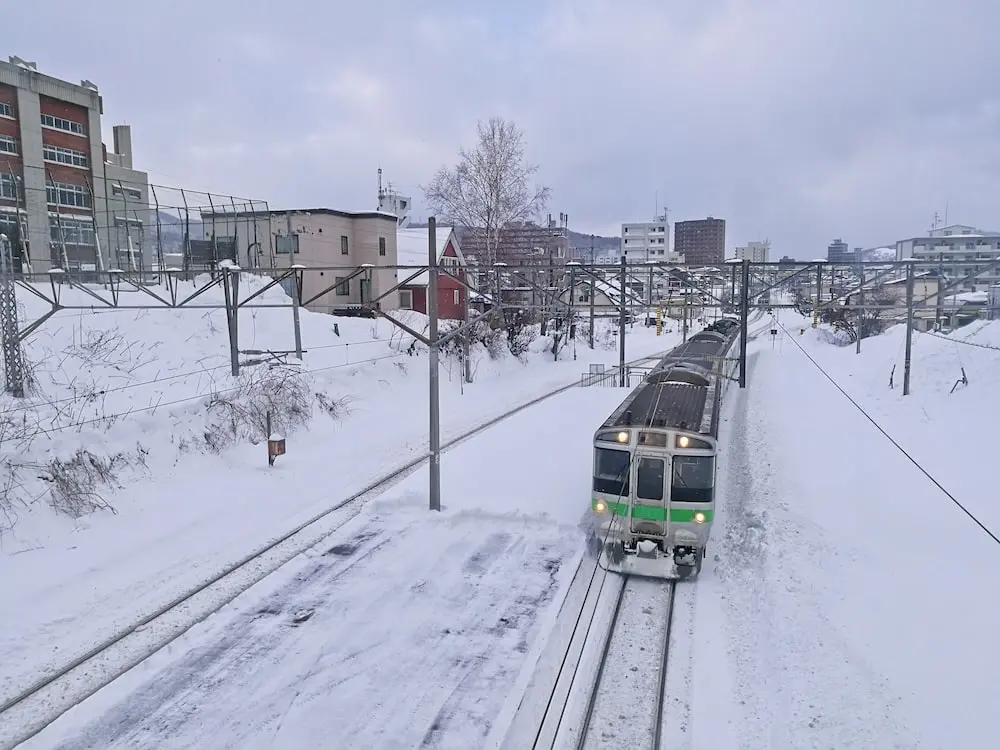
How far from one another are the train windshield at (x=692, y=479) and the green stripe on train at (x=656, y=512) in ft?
0.52

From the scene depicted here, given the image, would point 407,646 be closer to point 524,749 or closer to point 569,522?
point 524,749

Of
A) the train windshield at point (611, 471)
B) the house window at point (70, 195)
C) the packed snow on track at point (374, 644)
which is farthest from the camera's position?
the house window at point (70, 195)

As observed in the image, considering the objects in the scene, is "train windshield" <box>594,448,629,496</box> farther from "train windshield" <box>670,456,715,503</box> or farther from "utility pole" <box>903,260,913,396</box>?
"utility pole" <box>903,260,913,396</box>

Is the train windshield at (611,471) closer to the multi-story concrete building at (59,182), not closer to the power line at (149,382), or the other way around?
the power line at (149,382)

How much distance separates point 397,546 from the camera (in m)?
11.9

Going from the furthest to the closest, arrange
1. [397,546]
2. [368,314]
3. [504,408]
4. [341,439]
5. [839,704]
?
[368,314]
[504,408]
[341,439]
[397,546]
[839,704]

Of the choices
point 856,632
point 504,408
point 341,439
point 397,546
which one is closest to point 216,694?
point 397,546

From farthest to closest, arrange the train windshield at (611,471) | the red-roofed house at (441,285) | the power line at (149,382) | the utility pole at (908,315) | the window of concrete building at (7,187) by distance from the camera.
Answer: the red-roofed house at (441,285) → the window of concrete building at (7,187) → the utility pole at (908,315) → the power line at (149,382) → the train windshield at (611,471)

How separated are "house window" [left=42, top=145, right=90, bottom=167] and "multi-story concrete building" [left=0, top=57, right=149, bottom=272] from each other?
0.15ft

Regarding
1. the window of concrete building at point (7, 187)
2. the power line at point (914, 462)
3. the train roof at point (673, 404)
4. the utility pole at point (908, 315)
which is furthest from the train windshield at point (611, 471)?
the window of concrete building at point (7, 187)

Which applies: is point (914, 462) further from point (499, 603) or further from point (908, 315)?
point (499, 603)

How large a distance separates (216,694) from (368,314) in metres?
35.1

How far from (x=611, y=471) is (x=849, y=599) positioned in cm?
383

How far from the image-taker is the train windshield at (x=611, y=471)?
10.9 m
